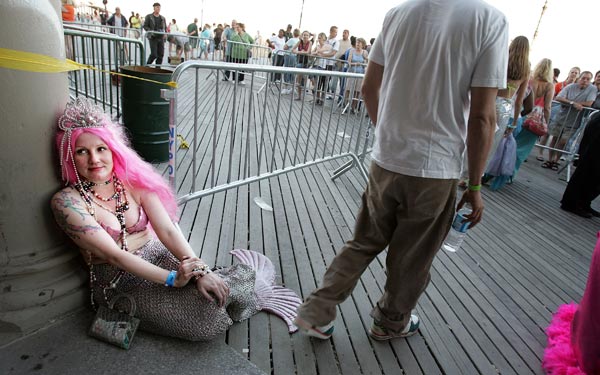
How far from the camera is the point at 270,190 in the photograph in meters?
3.96

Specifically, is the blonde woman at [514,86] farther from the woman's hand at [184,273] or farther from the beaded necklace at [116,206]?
the beaded necklace at [116,206]

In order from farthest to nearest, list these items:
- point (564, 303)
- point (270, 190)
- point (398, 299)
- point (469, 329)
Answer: point (270, 190) → point (564, 303) → point (469, 329) → point (398, 299)

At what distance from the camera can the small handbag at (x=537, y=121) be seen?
5352 mm

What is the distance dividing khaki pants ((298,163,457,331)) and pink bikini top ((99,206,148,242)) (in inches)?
36.5

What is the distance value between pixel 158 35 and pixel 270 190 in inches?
350

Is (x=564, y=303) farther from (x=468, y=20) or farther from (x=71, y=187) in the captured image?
(x=71, y=187)

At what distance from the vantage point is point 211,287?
1.67m

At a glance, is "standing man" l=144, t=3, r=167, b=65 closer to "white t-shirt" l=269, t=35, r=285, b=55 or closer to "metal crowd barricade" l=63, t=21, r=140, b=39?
"metal crowd barricade" l=63, t=21, r=140, b=39

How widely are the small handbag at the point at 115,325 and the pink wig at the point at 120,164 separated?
1.72 feet

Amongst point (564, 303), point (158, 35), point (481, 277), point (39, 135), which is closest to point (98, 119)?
point (39, 135)

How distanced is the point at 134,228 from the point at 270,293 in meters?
0.91

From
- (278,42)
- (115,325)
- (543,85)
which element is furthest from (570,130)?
(278,42)

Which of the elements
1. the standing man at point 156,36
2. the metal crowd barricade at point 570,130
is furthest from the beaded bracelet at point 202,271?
the standing man at point 156,36

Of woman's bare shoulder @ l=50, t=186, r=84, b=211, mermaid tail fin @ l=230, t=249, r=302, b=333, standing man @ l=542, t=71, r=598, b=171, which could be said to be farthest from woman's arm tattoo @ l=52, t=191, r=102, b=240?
standing man @ l=542, t=71, r=598, b=171
